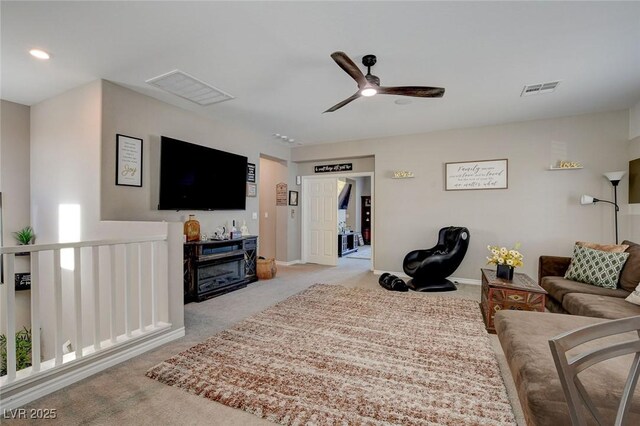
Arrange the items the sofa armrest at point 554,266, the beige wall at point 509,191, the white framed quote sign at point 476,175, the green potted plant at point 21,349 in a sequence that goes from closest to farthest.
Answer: the green potted plant at point 21,349, the sofa armrest at point 554,266, the beige wall at point 509,191, the white framed quote sign at point 476,175

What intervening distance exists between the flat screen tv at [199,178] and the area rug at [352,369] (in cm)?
195

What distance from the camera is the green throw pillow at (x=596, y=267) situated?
2.83 metres

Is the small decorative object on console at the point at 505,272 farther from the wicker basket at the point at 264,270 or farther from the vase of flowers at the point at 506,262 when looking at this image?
the wicker basket at the point at 264,270

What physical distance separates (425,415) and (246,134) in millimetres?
4734

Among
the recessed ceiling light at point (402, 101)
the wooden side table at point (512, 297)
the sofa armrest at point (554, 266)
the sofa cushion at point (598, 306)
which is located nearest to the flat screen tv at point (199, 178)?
the recessed ceiling light at point (402, 101)

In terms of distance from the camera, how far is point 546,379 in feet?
4.12

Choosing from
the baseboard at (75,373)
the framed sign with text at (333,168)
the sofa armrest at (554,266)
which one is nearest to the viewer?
the baseboard at (75,373)

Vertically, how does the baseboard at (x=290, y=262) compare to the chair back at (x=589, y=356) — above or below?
below

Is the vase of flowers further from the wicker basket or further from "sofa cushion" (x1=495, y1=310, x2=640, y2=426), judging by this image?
the wicker basket

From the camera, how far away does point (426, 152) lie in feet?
16.6

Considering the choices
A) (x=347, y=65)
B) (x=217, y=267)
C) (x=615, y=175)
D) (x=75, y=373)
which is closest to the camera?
(x=75, y=373)

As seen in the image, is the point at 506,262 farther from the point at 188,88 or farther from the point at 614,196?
the point at 188,88

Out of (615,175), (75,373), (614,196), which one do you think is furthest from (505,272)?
(75,373)

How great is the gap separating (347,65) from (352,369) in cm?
239
